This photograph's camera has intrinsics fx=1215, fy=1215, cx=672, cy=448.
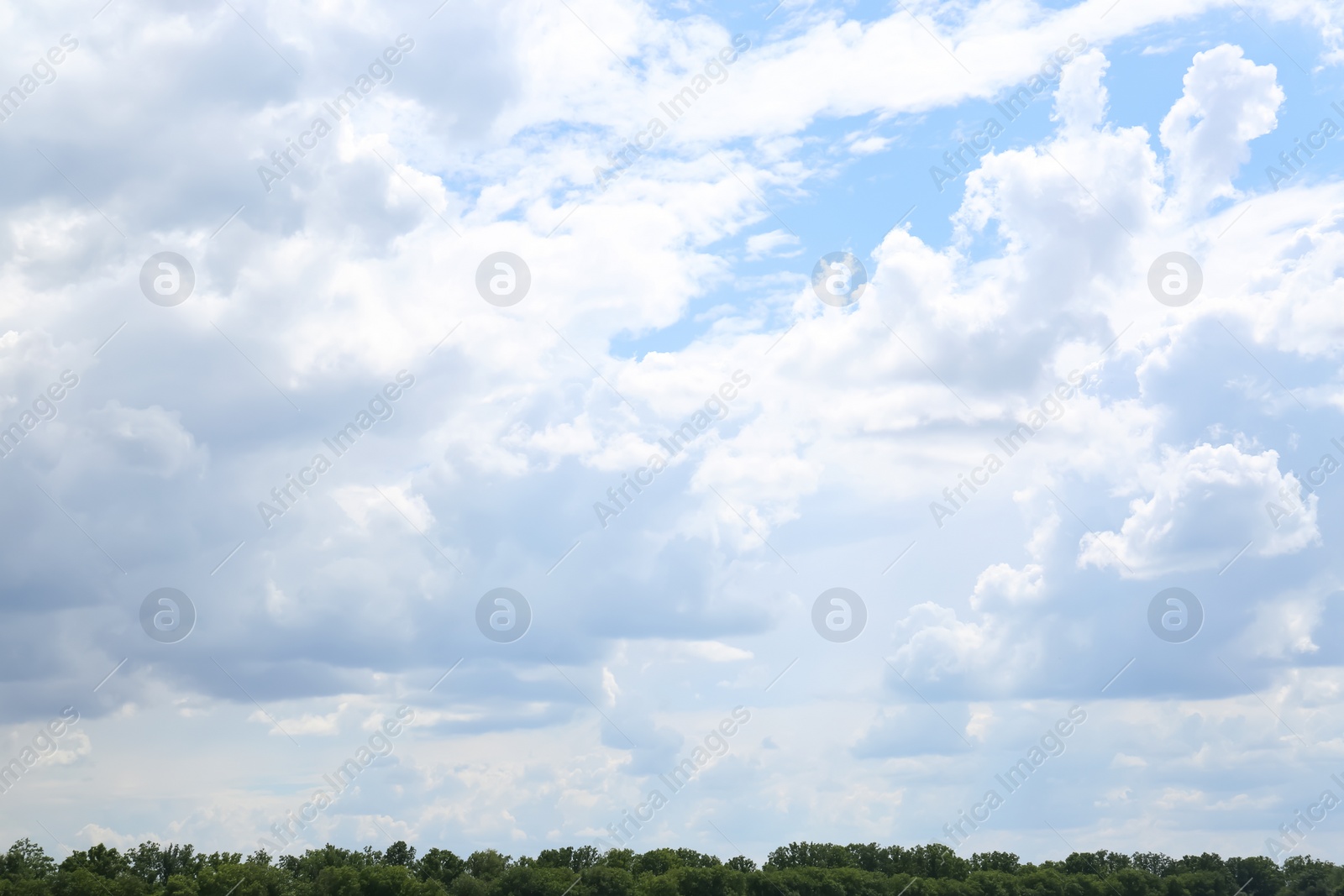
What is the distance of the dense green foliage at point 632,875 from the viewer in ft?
424

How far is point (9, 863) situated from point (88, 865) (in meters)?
10.3

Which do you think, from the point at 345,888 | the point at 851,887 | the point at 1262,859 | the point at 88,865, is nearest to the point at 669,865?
the point at 851,887

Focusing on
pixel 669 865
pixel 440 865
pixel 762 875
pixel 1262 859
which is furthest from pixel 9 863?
pixel 1262 859

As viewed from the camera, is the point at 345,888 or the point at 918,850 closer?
the point at 345,888

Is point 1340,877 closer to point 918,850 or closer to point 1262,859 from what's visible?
point 1262,859

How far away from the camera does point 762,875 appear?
156m

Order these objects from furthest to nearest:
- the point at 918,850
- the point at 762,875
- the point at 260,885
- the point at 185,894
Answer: the point at 918,850 → the point at 762,875 → the point at 260,885 → the point at 185,894

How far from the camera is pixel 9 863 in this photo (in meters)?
142

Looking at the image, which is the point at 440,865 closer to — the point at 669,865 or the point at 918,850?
the point at 669,865

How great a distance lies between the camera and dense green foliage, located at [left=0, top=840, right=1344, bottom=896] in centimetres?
12912

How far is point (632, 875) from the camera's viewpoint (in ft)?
493

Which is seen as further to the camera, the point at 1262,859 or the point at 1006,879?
the point at 1262,859

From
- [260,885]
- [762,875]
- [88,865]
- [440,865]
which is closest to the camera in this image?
[260,885]

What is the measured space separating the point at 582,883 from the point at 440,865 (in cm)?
3278
